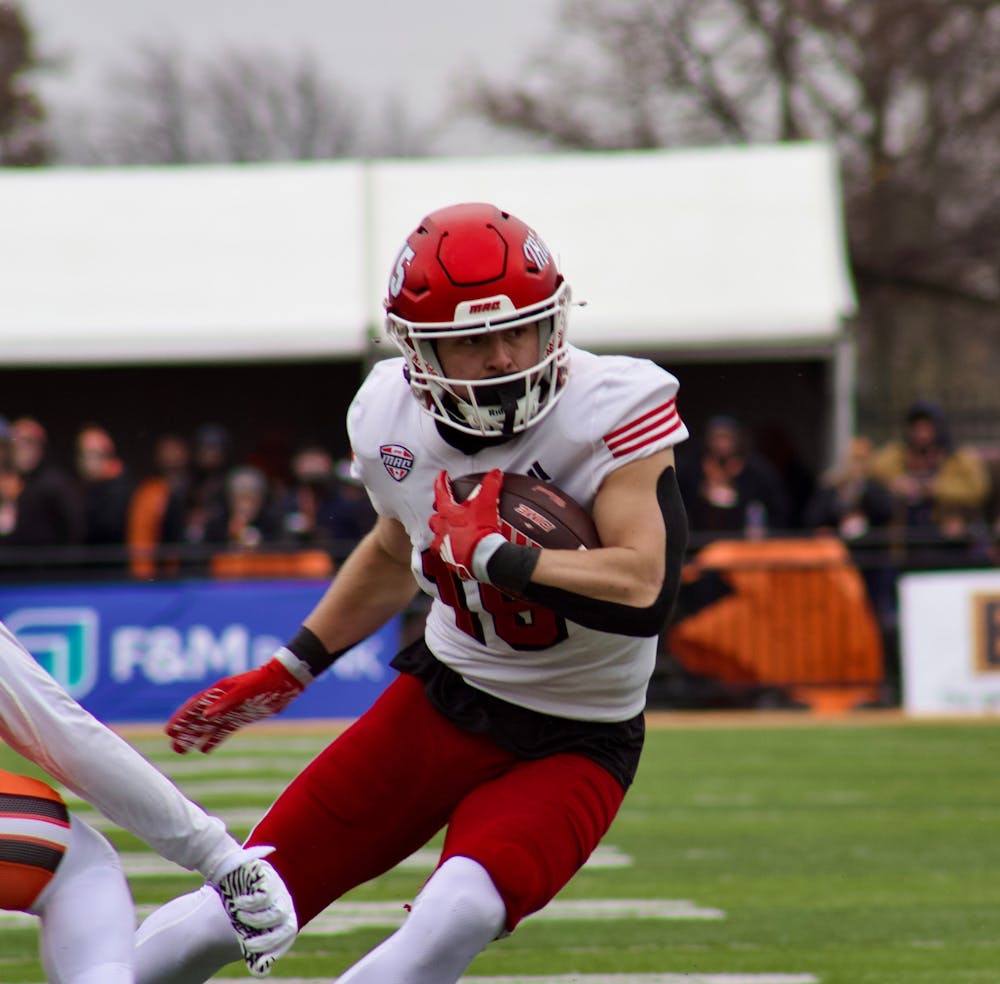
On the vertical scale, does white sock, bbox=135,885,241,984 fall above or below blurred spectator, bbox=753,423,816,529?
above

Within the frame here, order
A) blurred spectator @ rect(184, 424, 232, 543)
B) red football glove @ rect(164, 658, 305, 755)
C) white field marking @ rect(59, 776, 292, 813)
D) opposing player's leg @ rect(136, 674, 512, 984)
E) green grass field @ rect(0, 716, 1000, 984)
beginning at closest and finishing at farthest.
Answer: opposing player's leg @ rect(136, 674, 512, 984)
red football glove @ rect(164, 658, 305, 755)
green grass field @ rect(0, 716, 1000, 984)
white field marking @ rect(59, 776, 292, 813)
blurred spectator @ rect(184, 424, 232, 543)

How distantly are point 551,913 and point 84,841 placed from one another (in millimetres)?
3028

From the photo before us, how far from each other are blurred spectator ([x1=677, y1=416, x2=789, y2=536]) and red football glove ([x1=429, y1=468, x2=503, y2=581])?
843cm

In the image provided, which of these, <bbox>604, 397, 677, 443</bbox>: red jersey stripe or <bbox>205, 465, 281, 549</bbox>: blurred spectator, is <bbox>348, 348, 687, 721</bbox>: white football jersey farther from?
<bbox>205, 465, 281, 549</bbox>: blurred spectator

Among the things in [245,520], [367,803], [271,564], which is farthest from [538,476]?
[245,520]

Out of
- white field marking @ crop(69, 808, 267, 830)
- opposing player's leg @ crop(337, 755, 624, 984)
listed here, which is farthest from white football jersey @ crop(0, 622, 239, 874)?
white field marking @ crop(69, 808, 267, 830)

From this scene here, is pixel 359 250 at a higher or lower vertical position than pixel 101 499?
higher

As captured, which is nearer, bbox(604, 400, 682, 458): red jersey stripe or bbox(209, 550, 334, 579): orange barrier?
bbox(604, 400, 682, 458): red jersey stripe

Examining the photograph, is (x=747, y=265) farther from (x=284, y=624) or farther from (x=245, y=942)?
(x=245, y=942)

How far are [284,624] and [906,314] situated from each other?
77.4ft

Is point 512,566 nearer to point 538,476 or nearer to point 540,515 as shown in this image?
point 540,515

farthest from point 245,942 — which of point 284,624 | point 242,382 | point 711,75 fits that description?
point 711,75

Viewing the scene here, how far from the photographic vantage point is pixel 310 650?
4.05 m

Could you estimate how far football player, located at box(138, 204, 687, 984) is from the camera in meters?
3.27
